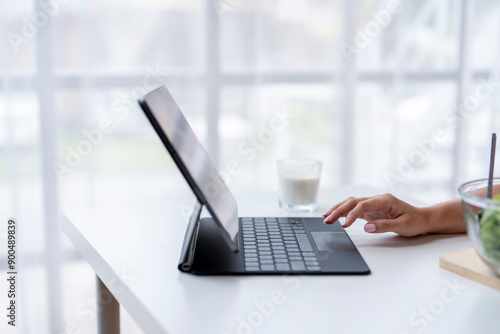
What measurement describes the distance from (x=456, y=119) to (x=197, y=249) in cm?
215

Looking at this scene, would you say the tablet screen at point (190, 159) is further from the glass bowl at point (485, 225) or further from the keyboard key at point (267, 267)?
the glass bowl at point (485, 225)

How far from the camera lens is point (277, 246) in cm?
100

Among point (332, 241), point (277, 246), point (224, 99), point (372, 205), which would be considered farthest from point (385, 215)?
point (224, 99)

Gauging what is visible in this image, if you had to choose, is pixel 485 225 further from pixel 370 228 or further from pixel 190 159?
pixel 190 159

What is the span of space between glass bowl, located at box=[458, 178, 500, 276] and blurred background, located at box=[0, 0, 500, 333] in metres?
1.50

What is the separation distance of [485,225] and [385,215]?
0.33 meters

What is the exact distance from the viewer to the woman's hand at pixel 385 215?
1.06 metres

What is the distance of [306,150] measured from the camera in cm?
250

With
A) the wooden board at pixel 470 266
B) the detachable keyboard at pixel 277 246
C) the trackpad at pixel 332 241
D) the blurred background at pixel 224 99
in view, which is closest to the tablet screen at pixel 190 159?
the detachable keyboard at pixel 277 246

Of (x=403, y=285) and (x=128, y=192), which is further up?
(x=403, y=285)

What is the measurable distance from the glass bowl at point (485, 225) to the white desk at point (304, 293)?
55mm

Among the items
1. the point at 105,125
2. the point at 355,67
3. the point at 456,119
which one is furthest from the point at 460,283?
the point at 456,119

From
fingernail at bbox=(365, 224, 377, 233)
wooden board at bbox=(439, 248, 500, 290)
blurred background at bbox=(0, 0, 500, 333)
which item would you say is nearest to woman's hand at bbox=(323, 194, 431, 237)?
fingernail at bbox=(365, 224, 377, 233)

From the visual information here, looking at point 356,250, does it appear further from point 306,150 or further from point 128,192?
point 306,150
